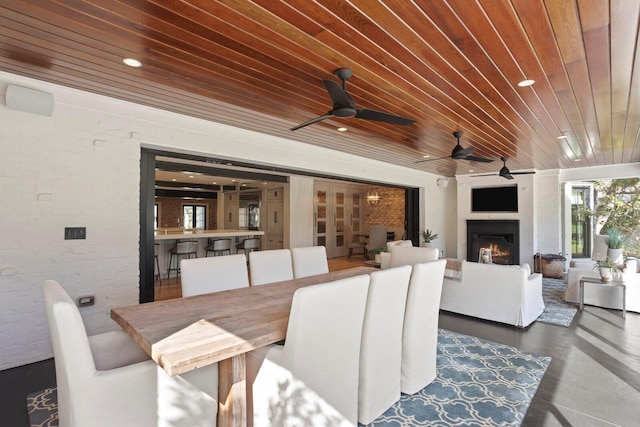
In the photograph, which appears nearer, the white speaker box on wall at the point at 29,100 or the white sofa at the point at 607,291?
the white speaker box on wall at the point at 29,100

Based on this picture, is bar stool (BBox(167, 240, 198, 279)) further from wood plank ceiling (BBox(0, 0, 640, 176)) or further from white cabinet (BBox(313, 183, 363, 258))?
white cabinet (BBox(313, 183, 363, 258))

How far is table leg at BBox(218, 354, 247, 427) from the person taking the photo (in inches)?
64.1

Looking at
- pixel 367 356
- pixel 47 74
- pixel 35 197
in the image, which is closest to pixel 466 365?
pixel 367 356

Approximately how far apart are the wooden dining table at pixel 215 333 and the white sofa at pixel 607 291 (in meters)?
5.06

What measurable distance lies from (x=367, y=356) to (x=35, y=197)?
10.3 feet

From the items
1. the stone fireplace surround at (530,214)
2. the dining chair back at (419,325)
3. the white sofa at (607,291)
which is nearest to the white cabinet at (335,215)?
the stone fireplace surround at (530,214)

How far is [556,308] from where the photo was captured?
4754 mm

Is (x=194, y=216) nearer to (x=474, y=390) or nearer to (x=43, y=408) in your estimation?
(x=43, y=408)

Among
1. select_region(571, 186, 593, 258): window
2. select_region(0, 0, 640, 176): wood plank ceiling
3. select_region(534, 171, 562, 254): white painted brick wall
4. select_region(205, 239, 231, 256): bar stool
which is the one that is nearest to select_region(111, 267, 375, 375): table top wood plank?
select_region(0, 0, 640, 176): wood plank ceiling

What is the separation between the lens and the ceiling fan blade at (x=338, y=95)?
2.38 metres

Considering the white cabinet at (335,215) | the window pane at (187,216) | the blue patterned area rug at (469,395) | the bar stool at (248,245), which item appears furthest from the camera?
the window pane at (187,216)

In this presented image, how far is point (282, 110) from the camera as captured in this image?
349 centimetres

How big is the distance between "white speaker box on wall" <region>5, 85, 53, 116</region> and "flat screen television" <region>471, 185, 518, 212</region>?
8685mm

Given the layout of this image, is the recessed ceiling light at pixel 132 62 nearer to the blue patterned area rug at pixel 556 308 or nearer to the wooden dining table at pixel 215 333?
the wooden dining table at pixel 215 333
